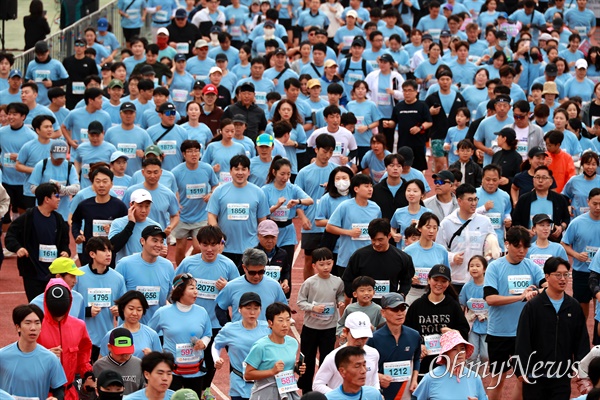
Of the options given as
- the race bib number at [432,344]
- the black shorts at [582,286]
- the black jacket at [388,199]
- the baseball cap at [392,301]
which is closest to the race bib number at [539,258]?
the black shorts at [582,286]

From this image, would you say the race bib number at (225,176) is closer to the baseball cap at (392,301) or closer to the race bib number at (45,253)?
the race bib number at (45,253)

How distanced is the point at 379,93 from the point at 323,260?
351 inches

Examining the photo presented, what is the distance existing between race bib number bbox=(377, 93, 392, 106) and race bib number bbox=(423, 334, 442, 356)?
9693 millimetres

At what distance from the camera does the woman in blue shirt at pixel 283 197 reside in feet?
48.2

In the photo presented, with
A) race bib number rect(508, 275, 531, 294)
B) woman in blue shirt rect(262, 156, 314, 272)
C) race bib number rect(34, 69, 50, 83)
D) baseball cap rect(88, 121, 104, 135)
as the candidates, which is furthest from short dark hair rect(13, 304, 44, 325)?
race bib number rect(34, 69, 50, 83)

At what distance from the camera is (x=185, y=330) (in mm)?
11336

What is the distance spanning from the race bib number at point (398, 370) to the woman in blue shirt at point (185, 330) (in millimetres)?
1624

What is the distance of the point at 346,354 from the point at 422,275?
3.18 m

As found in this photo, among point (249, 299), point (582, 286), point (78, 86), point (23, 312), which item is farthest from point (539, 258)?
point (78, 86)

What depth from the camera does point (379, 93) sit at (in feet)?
68.7

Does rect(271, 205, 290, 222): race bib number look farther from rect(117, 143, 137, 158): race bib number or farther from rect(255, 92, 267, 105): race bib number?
rect(255, 92, 267, 105): race bib number

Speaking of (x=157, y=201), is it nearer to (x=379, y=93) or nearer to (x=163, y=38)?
(x=379, y=93)

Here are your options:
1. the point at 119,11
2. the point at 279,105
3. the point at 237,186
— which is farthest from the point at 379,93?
the point at 119,11

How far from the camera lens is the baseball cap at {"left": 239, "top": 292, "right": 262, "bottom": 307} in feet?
35.8
